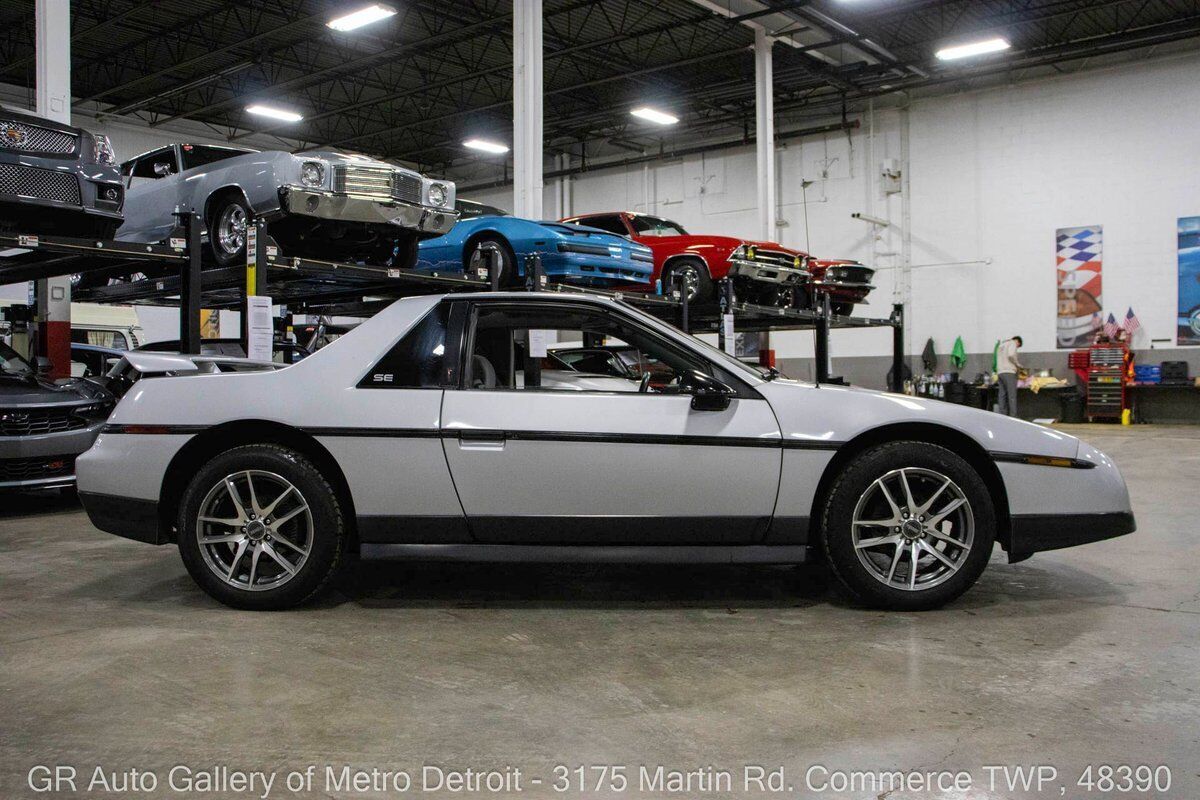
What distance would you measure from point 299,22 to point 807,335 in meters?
13.4

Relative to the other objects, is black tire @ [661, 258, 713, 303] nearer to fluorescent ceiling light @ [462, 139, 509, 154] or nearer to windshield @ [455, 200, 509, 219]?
windshield @ [455, 200, 509, 219]

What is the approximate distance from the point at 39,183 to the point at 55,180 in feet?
0.35

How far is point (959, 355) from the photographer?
19.1 m

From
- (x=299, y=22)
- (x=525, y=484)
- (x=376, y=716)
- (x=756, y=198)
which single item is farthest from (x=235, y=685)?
(x=756, y=198)

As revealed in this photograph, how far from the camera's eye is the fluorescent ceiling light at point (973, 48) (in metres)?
15.7

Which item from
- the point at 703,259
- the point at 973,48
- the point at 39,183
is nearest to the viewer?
the point at 39,183

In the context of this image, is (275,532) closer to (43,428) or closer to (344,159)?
(43,428)

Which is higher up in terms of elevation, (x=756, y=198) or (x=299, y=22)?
(x=299, y=22)

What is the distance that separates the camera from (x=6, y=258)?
771 cm

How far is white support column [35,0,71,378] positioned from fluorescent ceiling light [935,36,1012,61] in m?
13.7

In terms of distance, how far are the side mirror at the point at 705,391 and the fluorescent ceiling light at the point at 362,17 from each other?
13.3m

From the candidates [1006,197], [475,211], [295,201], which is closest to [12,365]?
[295,201]

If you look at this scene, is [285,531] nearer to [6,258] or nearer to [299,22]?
[6,258]

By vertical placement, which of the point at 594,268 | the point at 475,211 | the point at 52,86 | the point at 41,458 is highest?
the point at 52,86
